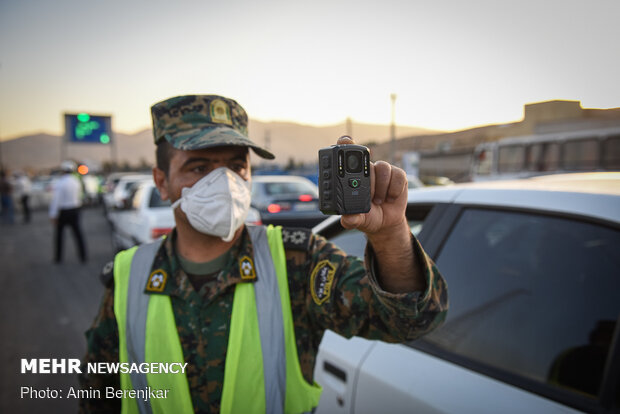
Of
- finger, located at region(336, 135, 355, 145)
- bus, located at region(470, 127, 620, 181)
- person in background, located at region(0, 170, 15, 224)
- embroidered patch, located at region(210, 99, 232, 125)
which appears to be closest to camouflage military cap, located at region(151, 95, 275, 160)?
embroidered patch, located at region(210, 99, 232, 125)

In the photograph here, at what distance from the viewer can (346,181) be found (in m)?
0.86

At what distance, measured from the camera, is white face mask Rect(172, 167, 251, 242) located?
4.86 feet

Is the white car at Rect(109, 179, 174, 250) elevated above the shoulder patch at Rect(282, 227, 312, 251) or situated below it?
below

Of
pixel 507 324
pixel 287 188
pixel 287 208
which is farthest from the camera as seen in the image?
pixel 287 188

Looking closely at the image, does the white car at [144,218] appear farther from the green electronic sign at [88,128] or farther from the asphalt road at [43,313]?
the green electronic sign at [88,128]

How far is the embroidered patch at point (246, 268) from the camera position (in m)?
1.36

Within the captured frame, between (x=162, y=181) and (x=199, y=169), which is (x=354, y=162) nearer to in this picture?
(x=199, y=169)

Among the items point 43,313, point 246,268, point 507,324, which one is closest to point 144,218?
point 43,313

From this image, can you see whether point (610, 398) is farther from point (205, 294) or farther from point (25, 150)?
point (25, 150)

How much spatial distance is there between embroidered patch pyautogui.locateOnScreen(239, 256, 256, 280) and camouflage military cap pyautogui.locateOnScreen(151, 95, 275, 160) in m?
0.44

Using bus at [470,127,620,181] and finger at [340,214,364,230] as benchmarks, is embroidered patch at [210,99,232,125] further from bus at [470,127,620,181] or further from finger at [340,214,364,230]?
bus at [470,127,620,181]

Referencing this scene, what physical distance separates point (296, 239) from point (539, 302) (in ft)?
3.22

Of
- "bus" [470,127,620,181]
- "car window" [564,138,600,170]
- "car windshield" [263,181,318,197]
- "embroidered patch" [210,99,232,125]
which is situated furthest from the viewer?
"car window" [564,138,600,170]

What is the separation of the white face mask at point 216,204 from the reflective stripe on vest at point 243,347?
0.22 m
